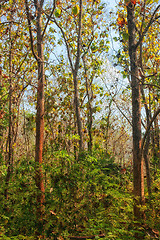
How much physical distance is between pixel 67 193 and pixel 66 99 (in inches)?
186

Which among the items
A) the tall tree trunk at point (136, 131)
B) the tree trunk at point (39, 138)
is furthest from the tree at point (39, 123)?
the tall tree trunk at point (136, 131)

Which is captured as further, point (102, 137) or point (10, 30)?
point (102, 137)

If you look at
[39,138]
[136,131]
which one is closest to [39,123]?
[39,138]

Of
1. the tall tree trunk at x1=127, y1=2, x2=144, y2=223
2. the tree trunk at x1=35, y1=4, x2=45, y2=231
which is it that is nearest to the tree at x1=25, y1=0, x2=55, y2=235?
the tree trunk at x1=35, y1=4, x2=45, y2=231

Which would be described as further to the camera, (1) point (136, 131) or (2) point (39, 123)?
(2) point (39, 123)

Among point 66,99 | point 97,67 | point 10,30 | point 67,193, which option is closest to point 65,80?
point 66,99

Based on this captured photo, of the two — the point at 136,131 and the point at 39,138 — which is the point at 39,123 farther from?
the point at 136,131

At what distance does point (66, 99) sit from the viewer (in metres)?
7.88

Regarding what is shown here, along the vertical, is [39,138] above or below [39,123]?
below

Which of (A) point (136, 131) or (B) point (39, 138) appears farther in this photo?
(B) point (39, 138)

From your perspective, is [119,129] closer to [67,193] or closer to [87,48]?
[87,48]

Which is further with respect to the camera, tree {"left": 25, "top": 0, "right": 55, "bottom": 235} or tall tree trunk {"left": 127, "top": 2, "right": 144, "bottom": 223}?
tree {"left": 25, "top": 0, "right": 55, "bottom": 235}

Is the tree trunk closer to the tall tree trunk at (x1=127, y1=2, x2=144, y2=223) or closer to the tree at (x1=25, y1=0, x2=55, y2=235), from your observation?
the tree at (x1=25, y1=0, x2=55, y2=235)

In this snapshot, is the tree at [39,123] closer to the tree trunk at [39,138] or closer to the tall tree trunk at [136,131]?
the tree trunk at [39,138]
